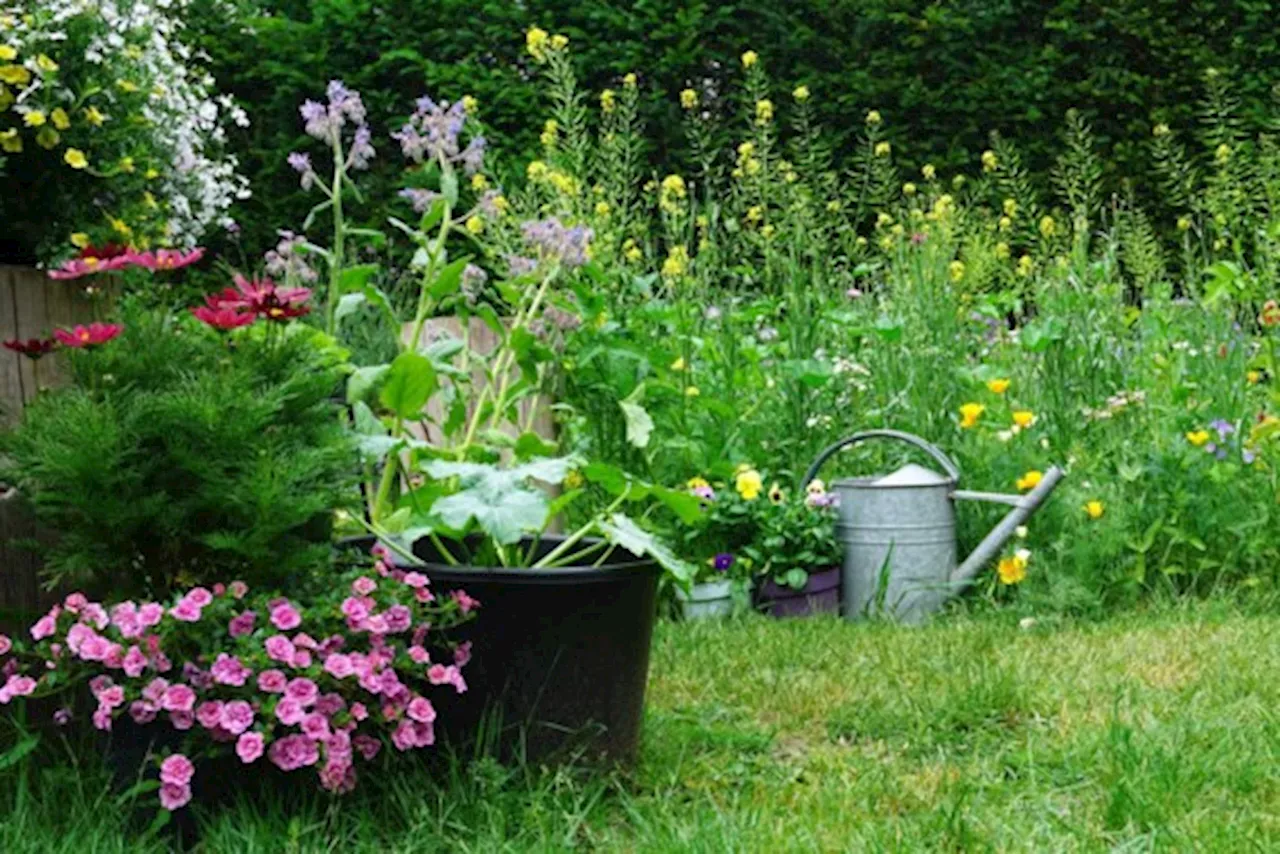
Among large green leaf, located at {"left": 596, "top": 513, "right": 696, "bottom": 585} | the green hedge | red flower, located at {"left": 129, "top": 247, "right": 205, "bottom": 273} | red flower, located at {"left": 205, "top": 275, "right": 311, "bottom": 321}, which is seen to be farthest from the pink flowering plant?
the green hedge

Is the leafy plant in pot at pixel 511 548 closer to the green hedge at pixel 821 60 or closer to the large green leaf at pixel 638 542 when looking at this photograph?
the large green leaf at pixel 638 542

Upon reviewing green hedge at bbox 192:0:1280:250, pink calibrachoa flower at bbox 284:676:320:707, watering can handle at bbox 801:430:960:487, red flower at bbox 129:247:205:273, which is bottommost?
watering can handle at bbox 801:430:960:487

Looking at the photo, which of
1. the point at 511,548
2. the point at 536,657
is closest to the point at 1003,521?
the point at 511,548

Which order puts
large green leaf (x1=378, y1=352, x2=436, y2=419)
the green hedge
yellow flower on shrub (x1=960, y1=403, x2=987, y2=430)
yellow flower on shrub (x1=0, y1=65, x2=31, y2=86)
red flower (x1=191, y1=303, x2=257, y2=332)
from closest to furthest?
red flower (x1=191, y1=303, x2=257, y2=332) < large green leaf (x1=378, y1=352, x2=436, y2=419) < yellow flower on shrub (x1=0, y1=65, x2=31, y2=86) < yellow flower on shrub (x1=960, y1=403, x2=987, y2=430) < the green hedge

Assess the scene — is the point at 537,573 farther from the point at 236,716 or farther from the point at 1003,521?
the point at 1003,521

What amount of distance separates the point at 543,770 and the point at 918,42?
533cm

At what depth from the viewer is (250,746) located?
6.31 ft

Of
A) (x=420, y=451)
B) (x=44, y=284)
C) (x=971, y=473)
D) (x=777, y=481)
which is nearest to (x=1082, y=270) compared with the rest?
(x=971, y=473)

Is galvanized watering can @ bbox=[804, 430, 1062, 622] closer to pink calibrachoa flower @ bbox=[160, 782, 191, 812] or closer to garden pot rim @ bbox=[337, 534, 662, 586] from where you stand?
garden pot rim @ bbox=[337, 534, 662, 586]

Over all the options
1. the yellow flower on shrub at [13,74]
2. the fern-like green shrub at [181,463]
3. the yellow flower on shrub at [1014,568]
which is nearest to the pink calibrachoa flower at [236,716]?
the fern-like green shrub at [181,463]

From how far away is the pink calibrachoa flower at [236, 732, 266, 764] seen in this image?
75.4 inches

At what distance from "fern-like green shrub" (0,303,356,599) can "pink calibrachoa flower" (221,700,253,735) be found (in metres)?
0.22

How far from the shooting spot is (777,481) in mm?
4148

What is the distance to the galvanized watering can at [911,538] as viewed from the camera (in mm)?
3682
